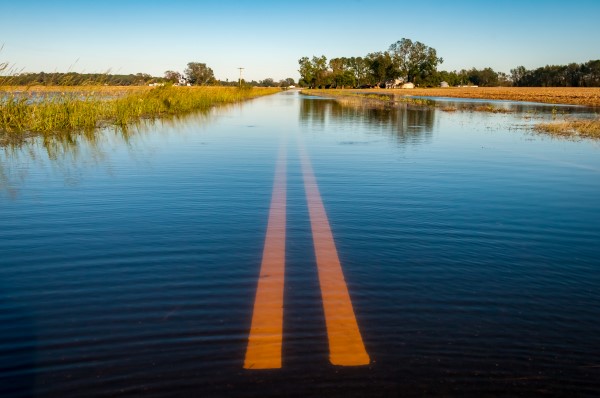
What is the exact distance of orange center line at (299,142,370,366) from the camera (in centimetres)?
290

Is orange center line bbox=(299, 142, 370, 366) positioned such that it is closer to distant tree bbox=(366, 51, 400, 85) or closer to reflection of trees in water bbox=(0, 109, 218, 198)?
reflection of trees in water bbox=(0, 109, 218, 198)

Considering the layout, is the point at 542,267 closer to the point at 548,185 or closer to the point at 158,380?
the point at 158,380

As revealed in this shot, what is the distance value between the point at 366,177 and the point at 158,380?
21.8 ft

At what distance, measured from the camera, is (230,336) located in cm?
311

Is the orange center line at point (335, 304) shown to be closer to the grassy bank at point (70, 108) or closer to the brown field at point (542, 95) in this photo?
the grassy bank at point (70, 108)

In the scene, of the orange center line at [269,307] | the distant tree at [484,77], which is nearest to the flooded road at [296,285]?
the orange center line at [269,307]

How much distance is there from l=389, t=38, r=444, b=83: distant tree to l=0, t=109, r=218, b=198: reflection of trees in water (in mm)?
131886

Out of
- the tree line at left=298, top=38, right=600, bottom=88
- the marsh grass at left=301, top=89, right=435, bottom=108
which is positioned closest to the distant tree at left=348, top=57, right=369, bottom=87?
the tree line at left=298, top=38, right=600, bottom=88

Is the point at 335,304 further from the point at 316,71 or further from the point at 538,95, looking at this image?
the point at 316,71

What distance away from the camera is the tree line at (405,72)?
13900 centimetres

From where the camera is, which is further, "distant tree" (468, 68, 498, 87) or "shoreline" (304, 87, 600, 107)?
"distant tree" (468, 68, 498, 87)

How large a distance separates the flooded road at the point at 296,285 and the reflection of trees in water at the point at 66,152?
9.7 inches

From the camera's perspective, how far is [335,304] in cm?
359

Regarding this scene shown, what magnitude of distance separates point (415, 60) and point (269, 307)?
476 ft
